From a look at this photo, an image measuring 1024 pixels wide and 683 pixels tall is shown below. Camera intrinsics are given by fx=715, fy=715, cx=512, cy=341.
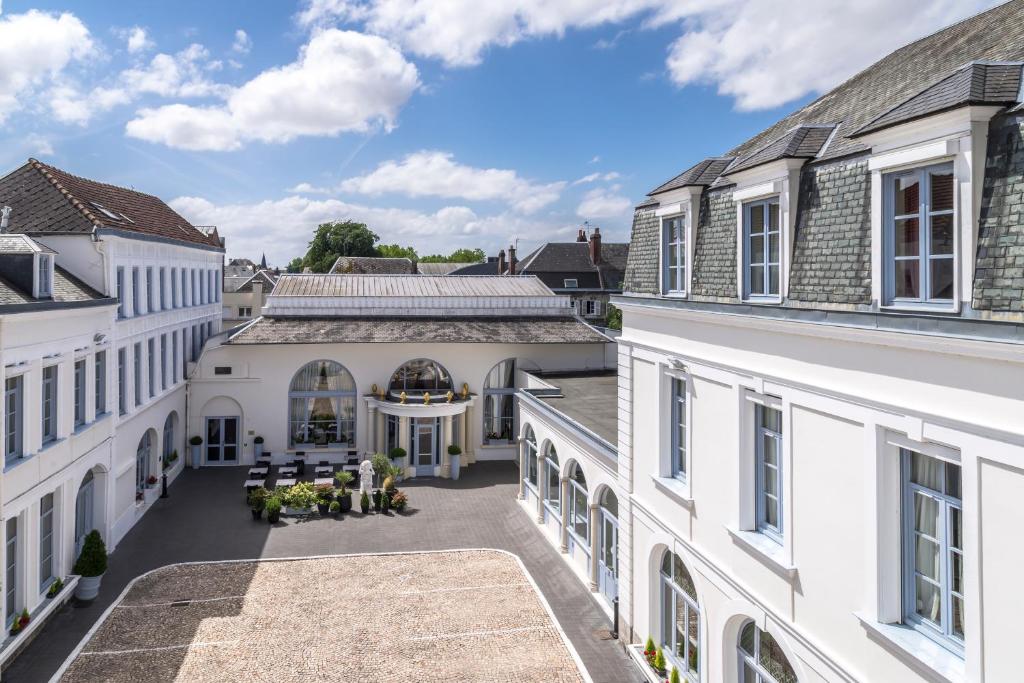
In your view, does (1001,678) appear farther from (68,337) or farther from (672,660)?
(68,337)

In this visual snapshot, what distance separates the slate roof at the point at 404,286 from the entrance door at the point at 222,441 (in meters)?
6.30

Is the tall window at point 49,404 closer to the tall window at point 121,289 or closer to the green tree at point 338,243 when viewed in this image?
the tall window at point 121,289

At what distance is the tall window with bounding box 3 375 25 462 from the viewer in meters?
14.2

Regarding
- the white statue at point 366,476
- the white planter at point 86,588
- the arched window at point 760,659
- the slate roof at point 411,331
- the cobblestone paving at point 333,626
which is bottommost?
the cobblestone paving at point 333,626

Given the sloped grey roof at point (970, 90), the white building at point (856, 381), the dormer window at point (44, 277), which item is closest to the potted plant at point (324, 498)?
the dormer window at point (44, 277)

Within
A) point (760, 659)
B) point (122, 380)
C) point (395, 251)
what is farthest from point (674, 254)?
point (395, 251)

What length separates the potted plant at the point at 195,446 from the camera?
29.8m

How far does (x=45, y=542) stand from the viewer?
1622 cm

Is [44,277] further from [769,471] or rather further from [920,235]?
[920,235]

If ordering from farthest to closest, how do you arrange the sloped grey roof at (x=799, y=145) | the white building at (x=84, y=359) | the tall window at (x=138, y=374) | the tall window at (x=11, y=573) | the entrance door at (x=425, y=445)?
the entrance door at (x=425, y=445) → the tall window at (x=138, y=374) → the white building at (x=84, y=359) → the tall window at (x=11, y=573) → the sloped grey roof at (x=799, y=145)

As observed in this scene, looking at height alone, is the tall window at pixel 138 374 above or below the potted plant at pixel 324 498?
above

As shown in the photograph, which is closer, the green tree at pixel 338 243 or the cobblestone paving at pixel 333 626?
the cobblestone paving at pixel 333 626

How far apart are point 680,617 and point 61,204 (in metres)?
20.0

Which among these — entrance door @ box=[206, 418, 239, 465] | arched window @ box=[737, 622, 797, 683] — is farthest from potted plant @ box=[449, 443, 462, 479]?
arched window @ box=[737, 622, 797, 683]
